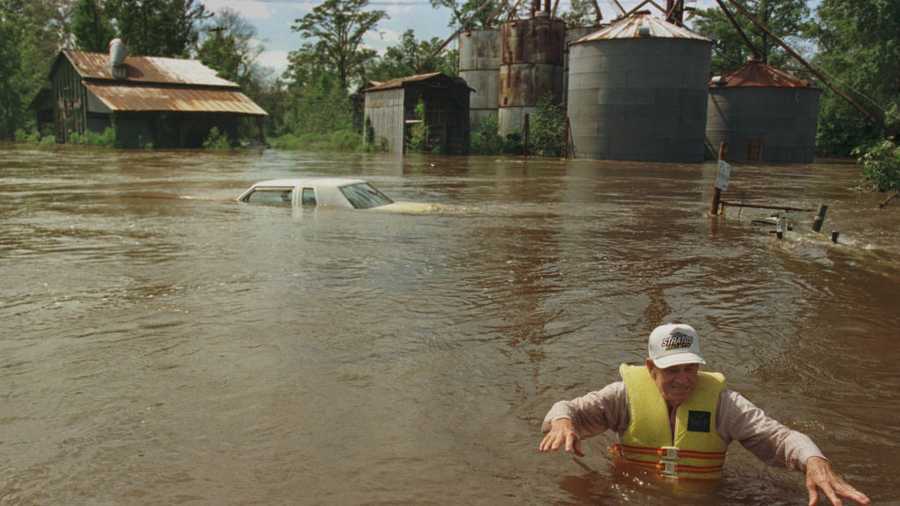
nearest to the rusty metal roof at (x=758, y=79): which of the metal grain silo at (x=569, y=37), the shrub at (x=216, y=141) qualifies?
the metal grain silo at (x=569, y=37)

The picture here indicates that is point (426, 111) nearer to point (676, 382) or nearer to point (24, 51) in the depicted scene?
point (24, 51)

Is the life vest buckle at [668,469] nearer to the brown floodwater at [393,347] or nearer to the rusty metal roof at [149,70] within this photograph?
the brown floodwater at [393,347]

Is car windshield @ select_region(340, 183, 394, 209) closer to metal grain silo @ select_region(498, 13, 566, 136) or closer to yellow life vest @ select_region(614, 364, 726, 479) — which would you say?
yellow life vest @ select_region(614, 364, 726, 479)

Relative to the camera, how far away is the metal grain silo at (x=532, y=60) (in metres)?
47.9

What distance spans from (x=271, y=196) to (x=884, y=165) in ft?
59.6

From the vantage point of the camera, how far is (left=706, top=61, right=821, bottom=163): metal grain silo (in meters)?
43.8

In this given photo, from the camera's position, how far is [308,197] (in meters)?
16.2

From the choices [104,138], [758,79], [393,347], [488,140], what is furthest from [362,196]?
[104,138]

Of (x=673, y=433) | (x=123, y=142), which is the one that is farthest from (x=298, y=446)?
(x=123, y=142)

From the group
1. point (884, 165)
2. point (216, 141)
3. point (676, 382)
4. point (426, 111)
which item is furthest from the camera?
point (216, 141)

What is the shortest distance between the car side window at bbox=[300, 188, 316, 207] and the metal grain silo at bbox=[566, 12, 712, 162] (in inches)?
1102

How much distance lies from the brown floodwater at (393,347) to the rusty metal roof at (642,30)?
25.7 meters

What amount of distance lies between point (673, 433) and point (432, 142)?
4547 centimetres

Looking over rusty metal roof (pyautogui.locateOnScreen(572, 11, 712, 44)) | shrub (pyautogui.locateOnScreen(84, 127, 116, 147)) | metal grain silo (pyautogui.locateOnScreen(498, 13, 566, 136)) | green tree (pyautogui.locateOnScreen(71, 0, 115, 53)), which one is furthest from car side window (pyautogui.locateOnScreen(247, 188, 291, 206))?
green tree (pyautogui.locateOnScreen(71, 0, 115, 53))
